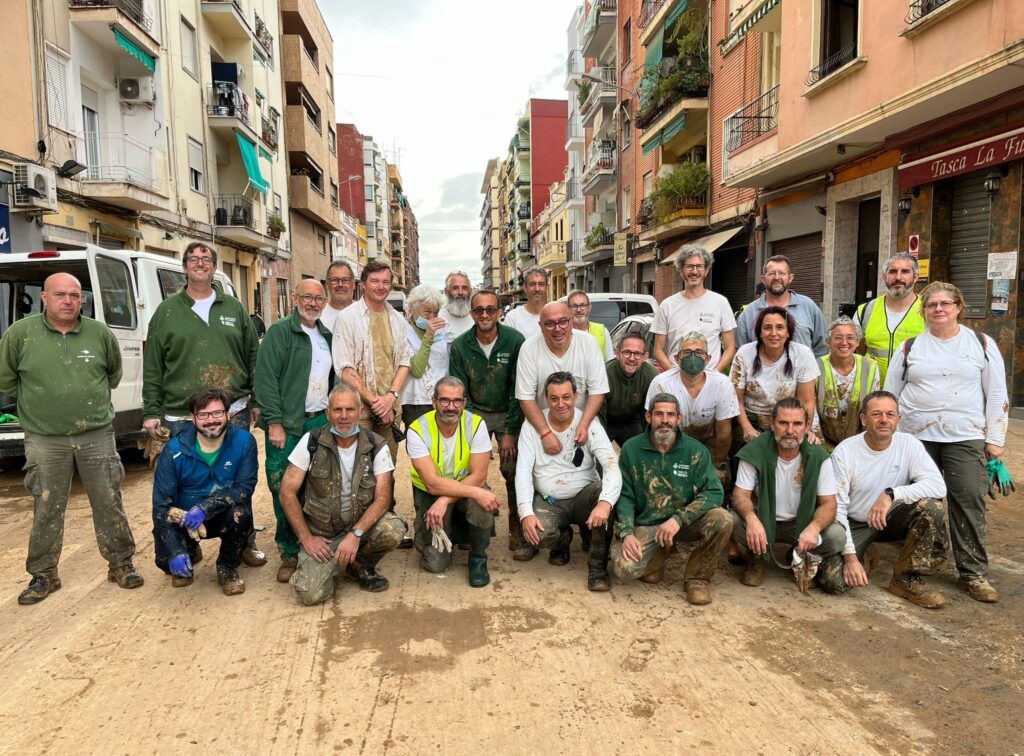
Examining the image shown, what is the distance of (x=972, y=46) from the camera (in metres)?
8.39

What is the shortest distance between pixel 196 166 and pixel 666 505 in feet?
68.3

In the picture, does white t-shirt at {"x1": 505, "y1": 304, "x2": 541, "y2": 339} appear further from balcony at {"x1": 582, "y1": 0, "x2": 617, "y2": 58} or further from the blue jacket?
balcony at {"x1": 582, "y1": 0, "x2": 617, "y2": 58}

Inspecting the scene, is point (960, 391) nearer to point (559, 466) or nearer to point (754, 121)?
point (559, 466)

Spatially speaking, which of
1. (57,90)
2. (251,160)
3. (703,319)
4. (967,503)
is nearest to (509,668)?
(967,503)

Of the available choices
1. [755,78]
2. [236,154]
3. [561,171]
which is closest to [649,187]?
[755,78]

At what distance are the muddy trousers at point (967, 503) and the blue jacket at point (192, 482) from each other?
4.34 meters

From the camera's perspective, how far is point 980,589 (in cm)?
390

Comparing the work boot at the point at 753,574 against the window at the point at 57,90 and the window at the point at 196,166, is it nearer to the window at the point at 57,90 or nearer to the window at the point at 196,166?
the window at the point at 57,90

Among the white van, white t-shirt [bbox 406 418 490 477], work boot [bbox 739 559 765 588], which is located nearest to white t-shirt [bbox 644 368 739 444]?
work boot [bbox 739 559 765 588]

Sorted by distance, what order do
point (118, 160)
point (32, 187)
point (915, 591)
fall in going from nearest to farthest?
point (915, 591)
point (32, 187)
point (118, 160)

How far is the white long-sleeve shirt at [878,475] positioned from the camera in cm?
394

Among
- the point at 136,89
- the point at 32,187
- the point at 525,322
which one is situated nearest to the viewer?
the point at 525,322

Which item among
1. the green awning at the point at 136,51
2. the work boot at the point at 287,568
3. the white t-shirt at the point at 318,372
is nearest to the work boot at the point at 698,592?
the work boot at the point at 287,568

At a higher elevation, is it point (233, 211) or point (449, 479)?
point (233, 211)
